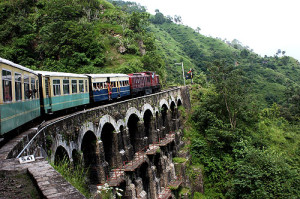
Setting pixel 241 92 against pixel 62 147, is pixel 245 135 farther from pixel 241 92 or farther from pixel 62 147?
pixel 62 147

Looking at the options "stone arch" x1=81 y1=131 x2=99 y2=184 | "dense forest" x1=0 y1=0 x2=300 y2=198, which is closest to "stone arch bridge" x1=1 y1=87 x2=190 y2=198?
"stone arch" x1=81 y1=131 x2=99 y2=184

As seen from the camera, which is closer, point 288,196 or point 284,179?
point 288,196

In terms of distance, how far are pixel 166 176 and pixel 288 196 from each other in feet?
26.5

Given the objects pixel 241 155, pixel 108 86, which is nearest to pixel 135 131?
pixel 108 86

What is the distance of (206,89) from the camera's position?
37.0 metres

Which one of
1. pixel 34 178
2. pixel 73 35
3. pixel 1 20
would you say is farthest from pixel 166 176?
pixel 1 20

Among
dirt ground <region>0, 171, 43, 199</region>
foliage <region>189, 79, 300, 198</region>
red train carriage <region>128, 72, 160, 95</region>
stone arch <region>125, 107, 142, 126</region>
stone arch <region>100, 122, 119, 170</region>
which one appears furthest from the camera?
red train carriage <region>128, 72, 160, 95</region>

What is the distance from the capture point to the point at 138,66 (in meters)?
35.2

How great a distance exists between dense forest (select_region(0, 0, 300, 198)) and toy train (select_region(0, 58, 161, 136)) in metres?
8.50

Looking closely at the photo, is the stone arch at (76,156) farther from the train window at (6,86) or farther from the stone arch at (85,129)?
the train window at (6,86)

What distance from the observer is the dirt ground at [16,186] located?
3.28 m

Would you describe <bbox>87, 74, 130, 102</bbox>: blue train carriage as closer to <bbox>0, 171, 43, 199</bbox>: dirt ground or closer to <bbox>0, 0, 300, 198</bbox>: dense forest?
<bbox>0, 0, 300, 198</bbox>: dense forest

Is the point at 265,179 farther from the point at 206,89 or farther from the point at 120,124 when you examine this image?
the point at 206,89

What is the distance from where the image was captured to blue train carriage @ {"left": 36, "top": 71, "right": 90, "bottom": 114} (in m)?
11.2
